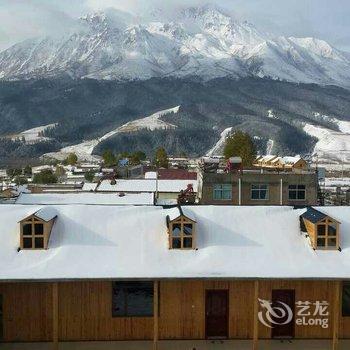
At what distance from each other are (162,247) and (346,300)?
25.9 feet

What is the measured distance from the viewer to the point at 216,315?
21438 millimetres

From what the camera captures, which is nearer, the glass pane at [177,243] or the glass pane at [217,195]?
the glass pane at [177,243]

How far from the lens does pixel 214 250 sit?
21.0 meters

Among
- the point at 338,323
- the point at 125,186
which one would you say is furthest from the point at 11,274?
the point at 125,186

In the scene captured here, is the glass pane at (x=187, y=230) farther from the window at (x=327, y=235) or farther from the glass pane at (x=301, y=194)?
the glass pane at (x=301, y=194)

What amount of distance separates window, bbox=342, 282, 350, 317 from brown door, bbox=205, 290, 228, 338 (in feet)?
15.8

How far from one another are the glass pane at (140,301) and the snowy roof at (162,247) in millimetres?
1543

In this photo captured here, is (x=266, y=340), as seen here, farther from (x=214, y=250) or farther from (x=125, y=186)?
(x=125, y=186)

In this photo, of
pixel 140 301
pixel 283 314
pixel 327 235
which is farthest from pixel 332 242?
pixel 140 301

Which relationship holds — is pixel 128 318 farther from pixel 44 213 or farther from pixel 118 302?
pixel 44 213

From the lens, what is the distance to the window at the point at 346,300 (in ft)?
69.9

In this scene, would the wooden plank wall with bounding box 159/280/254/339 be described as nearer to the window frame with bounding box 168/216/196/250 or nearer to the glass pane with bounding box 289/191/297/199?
the window frame with bounding box 168/216/196/250

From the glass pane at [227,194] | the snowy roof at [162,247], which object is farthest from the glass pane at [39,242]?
the glass pane at [227,194]

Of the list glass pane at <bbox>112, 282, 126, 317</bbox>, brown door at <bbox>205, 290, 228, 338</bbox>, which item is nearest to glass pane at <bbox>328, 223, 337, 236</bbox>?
brown door at <bbox>205, 290, 228, 338</bbox>
